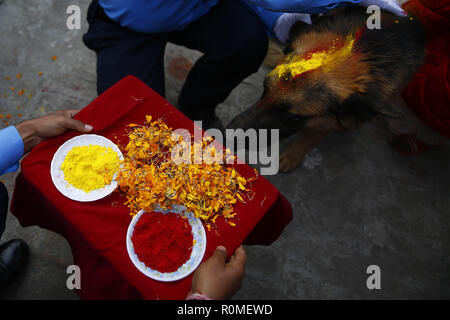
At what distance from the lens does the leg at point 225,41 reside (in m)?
2.22

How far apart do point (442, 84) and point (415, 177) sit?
1.16 meters

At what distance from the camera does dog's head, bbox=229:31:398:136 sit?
70.0 inches

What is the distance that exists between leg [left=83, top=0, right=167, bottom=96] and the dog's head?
94cm

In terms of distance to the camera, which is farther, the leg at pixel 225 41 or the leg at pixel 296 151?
the leg at pixel 296 151

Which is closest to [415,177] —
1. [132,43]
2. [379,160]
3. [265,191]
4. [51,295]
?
[379,160]

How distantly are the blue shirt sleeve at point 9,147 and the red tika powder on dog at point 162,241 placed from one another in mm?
801

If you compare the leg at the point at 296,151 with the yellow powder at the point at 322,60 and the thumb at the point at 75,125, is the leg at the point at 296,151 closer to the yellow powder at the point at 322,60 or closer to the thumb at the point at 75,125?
the yellow powder at the point at 322,60

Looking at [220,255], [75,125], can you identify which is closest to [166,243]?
[220,255]

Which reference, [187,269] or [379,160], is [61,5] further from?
[379,160]

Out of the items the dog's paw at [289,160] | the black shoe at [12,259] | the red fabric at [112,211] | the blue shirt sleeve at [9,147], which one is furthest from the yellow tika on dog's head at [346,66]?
the black shoe at [12,259]

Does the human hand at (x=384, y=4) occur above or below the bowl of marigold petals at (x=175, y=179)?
above

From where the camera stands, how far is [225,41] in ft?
7.32

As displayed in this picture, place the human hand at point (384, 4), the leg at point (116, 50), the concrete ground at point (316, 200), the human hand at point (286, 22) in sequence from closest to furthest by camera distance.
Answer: the human hand at point (384, 4), the human hand at point (286, 22), the leg at point (116, 50), the concrete ground at point (316, 200)

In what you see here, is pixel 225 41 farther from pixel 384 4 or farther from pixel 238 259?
pixel 238 259
